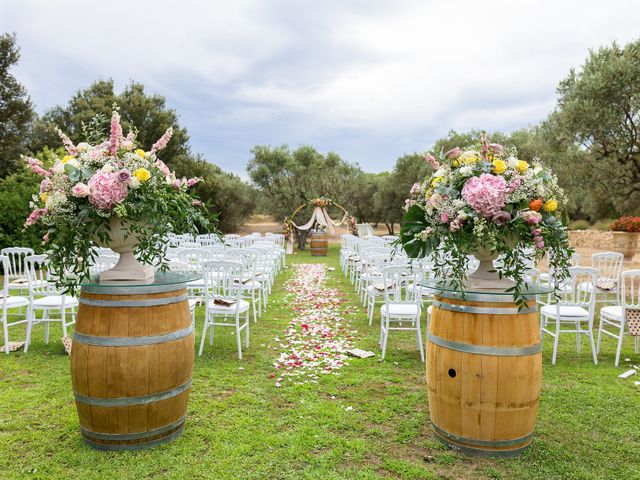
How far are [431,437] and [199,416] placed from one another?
1.82 meters

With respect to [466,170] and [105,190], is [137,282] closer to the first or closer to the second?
[105,190]

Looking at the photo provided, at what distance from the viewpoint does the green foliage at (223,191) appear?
22.7m

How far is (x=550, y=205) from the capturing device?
9.34 ft

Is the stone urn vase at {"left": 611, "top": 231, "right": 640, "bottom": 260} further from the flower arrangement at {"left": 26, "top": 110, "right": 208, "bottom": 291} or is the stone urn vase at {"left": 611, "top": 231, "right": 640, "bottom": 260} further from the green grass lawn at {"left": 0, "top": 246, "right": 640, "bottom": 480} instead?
the flower arrangement at {"left": 26, "top": 110, "right": 208, "bottom": 291}

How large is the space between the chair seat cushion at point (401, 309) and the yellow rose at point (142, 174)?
10.5ft

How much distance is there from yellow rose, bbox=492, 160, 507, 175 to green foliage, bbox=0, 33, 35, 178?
18463 millimetres

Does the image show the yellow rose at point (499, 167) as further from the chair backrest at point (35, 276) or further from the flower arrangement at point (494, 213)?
the chair backrest at point (35, 276)

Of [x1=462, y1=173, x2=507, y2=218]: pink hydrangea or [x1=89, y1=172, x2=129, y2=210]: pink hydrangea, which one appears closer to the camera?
[x1=462, y1=173, x2=507, y2=218]: pink hydrangea

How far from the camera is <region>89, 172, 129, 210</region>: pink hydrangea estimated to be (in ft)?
9.36

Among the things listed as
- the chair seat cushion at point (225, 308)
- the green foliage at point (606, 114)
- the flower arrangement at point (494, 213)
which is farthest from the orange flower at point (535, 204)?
the green foliage at point (606, 114)

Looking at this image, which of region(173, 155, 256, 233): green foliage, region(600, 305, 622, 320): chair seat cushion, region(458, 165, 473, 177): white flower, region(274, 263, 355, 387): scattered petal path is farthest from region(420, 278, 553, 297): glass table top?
region(173, 155, 256, 233): green foliage

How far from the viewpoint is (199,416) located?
11.7 feet

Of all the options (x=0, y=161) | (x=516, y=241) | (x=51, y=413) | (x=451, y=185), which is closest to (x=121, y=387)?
(x=51, y=413)

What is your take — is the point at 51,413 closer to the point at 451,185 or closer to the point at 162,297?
the point at 162,297
